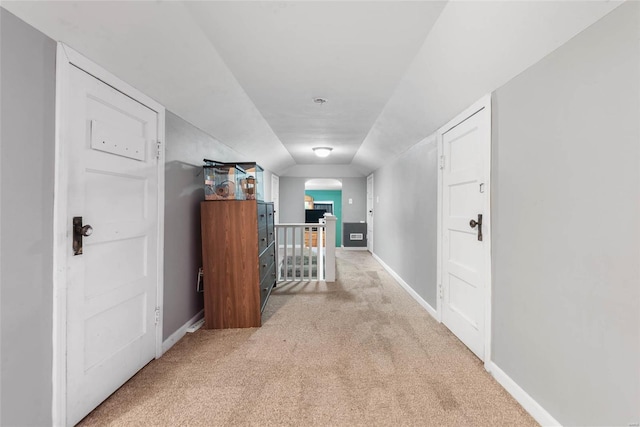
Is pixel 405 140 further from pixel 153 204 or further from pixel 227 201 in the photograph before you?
pixel 153 204

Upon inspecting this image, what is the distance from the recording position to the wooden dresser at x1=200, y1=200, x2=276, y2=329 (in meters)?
2.40

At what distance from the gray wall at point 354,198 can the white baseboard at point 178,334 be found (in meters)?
5.15

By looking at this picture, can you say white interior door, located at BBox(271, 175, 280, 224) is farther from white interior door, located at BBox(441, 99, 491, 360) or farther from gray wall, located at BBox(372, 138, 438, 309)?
white interior door, located at BBox(441, 99, 491, 360)

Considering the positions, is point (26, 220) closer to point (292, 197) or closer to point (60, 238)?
point (60, 238)

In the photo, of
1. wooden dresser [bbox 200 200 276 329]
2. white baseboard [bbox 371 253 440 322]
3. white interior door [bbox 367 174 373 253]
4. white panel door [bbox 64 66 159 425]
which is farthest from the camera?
white interior door [bbox 367 174 373 253]

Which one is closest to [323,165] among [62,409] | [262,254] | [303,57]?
[262,254]

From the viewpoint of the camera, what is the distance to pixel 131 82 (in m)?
1.64

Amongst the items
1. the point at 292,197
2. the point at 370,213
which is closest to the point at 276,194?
the point at 292,197

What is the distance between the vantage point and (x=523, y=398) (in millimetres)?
1452

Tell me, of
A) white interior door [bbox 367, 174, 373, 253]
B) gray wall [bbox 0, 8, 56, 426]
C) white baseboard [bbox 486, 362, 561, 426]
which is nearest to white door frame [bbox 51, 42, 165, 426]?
gray wall [bbox 0, 8, 56, 426]

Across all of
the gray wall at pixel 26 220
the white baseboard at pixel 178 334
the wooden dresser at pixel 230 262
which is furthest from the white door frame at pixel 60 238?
the wooden dresser at pixel 230 262

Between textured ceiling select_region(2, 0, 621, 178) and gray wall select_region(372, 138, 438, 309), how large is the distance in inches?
23.5

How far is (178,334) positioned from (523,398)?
246cm

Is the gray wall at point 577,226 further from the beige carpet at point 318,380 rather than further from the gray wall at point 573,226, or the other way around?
the beige carpet at point 318,380
